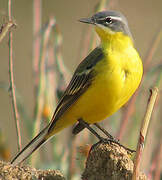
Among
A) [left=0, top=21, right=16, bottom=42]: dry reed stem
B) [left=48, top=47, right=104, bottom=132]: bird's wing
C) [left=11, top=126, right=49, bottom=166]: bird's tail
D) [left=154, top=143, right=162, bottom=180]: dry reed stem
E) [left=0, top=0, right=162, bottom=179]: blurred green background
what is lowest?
[left=0, top=0, right=162, bottom=179]: blurred green background

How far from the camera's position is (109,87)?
5188 millimetres

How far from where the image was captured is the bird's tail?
16.0ft

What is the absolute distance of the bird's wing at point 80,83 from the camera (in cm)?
542

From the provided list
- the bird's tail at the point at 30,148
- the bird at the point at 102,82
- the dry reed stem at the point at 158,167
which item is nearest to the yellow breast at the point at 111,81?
the bird at the point at 102,82

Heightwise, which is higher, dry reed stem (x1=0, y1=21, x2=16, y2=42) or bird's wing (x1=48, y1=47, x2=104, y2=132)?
dry reed stem (x1=0, y1=21, x2=16, y2=42)

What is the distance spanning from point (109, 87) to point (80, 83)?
18.1 inches

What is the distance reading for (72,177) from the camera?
602 centimetres

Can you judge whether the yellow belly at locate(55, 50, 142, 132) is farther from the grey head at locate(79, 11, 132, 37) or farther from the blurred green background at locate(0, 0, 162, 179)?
the blurred green background at locate(0, 0, 162, 179)

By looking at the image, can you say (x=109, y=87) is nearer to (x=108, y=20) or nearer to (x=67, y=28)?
(x=108, y=20)

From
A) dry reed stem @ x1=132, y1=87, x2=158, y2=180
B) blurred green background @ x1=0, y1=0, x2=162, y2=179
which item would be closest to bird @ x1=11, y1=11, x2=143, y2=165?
dry reed stem @ x1=132, y1=87, x2=158, y2=180

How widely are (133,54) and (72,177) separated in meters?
1.57

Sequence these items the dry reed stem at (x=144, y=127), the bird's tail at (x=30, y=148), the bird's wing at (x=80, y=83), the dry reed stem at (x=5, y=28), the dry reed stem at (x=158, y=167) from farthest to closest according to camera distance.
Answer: the dry reed stem at (x=158, y=167), the bird's wing at (x=80, y=83), the bird's tail at (x=30, y=148), the dry reed stem at (x=5, y=28), the dry reed stem at (x=144, y=127)

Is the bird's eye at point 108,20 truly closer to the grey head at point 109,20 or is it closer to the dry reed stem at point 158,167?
the grey head at point 109,20

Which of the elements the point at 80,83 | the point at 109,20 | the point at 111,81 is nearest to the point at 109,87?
the point at 111,81
